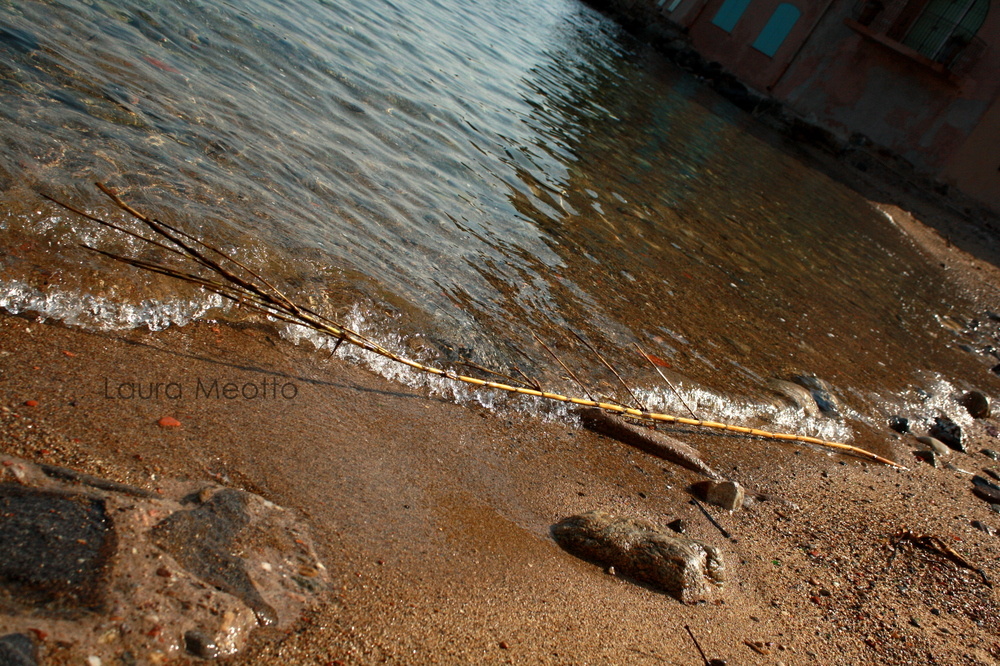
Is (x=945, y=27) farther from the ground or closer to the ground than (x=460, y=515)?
farther from the ground

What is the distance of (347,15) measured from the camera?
11.1 metres

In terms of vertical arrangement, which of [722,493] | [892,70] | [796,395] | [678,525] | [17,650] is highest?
[892,70]

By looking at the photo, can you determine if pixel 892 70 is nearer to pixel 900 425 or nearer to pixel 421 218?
pixel 900 425

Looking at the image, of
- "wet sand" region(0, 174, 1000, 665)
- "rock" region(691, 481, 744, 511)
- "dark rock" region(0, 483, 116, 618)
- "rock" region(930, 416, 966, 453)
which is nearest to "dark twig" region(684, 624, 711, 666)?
"wet sand" region(0, 174, 1000, 665)

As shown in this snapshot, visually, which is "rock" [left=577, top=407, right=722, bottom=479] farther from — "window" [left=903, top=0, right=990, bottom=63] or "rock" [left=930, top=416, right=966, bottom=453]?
"window" [left=903, top=0, right=990, bottom=63]

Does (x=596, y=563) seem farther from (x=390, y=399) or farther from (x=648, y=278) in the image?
(x=648, y=278)

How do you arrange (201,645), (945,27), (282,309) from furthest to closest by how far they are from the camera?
(945,27)
(282,309)
(201,645)

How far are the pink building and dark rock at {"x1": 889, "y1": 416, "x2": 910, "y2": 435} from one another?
51.5 ft

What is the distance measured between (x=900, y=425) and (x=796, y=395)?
995mm

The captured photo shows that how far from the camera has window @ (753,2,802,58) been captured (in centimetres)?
2423

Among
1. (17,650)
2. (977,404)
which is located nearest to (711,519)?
(17,650)

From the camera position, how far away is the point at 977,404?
21.3 feet

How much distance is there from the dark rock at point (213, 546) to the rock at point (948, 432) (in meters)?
5.53

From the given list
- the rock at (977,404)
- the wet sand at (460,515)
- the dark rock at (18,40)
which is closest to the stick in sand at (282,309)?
the wet sand at (460,515)
